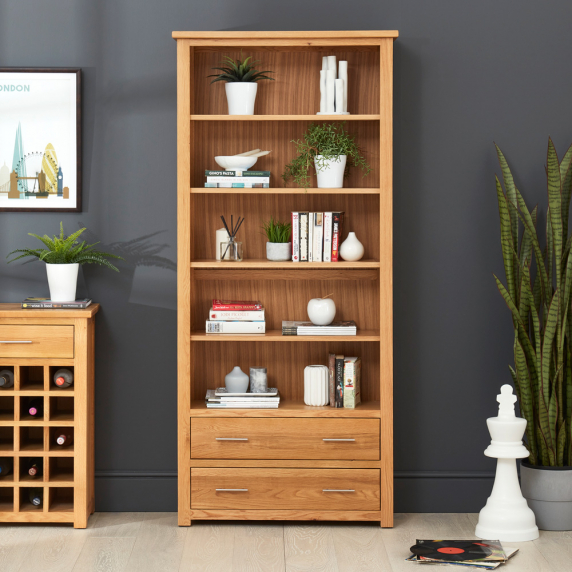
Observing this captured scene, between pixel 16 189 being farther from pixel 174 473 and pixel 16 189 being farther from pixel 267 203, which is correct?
pixel 174 473

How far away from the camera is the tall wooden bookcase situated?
3119mm

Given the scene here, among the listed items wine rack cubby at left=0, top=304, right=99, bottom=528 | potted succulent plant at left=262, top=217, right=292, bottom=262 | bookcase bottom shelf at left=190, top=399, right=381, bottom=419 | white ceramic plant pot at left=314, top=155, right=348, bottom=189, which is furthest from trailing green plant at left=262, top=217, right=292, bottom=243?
wine rack cubby at left=0, top=304, right=99, bottom=528

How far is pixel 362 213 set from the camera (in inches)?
133

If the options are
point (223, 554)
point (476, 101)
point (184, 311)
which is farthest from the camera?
point (476, 101)

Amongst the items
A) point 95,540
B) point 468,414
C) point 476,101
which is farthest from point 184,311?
point 476,101

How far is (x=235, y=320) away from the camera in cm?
321

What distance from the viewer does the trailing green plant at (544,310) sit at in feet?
10.1

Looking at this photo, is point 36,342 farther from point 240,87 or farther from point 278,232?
point 240,87

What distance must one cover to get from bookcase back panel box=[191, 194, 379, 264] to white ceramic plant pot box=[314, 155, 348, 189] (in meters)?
0.19

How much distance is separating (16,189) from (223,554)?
75.6 inches

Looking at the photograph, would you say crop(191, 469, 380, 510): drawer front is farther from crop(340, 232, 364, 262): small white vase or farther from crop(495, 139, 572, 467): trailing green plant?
crop(340, 232, 364, 262): small white vase

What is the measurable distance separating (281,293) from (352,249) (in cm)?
45

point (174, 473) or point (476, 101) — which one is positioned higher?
point (476, 101)

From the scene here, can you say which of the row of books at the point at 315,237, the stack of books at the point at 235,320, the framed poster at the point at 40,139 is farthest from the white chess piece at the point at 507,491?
the framed poster at the point at 40,139
